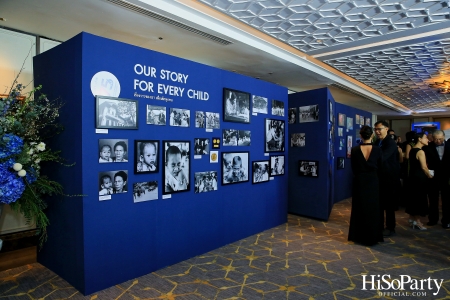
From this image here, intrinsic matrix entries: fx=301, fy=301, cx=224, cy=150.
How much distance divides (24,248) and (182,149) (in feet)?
9.84

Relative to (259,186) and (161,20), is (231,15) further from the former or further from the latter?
(259,186)

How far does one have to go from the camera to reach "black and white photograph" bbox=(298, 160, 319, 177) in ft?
21.2

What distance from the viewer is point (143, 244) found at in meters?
3.64

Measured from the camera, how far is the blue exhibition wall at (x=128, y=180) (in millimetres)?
3131

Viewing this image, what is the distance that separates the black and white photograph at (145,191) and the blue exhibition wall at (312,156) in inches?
156

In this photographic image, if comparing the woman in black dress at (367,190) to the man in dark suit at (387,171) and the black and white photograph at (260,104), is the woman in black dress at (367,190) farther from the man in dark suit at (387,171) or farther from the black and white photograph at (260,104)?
the black and white photograph at (260,104)

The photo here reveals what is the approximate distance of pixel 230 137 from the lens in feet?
15.7

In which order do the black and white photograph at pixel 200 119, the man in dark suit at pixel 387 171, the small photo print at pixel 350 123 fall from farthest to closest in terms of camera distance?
the small photo print at pixel 350 123 → the man in dark suit at pixel 387 171 → the black and white photograph at pixel 200 119

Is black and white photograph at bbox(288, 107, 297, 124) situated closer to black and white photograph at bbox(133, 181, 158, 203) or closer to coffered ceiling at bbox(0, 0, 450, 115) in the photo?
coffered ceiling at bbox(0, 0, 450, 115)

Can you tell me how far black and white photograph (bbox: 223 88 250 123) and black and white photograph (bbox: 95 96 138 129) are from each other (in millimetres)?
1608

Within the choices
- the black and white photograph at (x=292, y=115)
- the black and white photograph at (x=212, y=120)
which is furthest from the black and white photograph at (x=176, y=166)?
the black and white photograph at (x=292, y=115)

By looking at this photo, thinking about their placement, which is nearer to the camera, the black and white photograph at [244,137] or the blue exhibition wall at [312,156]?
the black and white photograph at [244,137]

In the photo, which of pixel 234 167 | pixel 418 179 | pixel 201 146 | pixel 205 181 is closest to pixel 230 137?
pixel 234 167

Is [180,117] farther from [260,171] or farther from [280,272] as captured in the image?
[280,272]
